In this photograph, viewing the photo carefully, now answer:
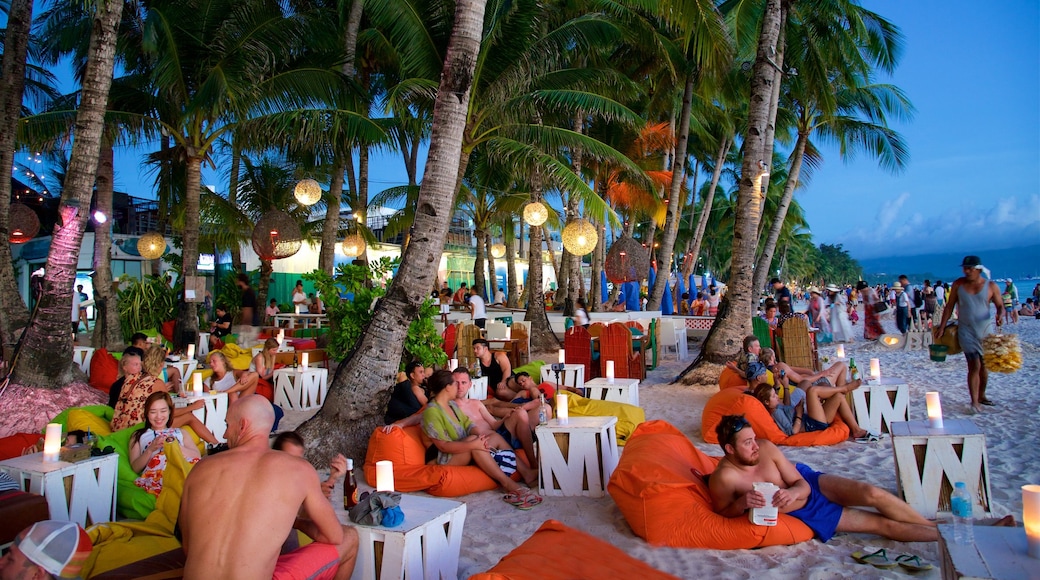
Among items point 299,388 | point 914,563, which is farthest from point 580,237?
point 914,563

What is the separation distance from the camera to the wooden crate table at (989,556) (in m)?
2.24

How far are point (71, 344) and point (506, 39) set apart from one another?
732 cm

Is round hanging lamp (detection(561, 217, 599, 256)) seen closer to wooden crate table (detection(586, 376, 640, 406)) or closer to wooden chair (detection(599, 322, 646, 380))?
wooden chair (detection(599, 322, 646, 380))

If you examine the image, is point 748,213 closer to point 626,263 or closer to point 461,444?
point 626,263

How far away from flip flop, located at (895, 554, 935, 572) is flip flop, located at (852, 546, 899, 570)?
5 centimetres

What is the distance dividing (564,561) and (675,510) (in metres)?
1.45

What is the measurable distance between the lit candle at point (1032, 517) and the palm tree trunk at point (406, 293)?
176 inches

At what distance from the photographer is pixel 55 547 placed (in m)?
2.15

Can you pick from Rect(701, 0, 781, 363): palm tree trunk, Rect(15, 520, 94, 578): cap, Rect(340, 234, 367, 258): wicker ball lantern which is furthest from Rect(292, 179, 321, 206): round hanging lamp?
Rect(15, 520, 94, 578): cap

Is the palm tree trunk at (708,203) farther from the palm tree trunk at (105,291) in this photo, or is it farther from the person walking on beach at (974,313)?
the palm tree trunk at (105,291)

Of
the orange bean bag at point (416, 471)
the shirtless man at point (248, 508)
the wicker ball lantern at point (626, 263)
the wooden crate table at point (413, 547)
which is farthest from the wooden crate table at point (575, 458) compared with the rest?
the wicker ball lantern at point (626, 263)

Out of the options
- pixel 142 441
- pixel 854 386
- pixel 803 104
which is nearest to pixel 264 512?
pixel 142 441

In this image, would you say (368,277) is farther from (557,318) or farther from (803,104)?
(803,104)

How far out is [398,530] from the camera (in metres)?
3.01
